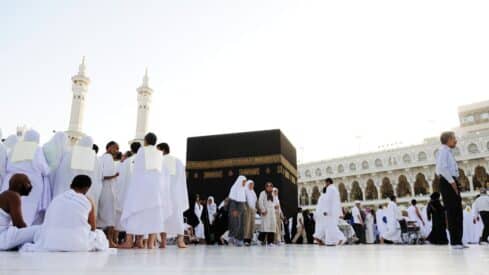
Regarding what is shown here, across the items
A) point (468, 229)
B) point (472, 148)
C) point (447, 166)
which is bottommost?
point (468, 229)

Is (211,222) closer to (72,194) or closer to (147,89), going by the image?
(72,194)

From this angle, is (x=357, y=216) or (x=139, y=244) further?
(x=357, y=216)

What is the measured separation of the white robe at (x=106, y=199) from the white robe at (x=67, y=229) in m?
1.64

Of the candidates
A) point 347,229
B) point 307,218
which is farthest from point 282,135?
point 347,229

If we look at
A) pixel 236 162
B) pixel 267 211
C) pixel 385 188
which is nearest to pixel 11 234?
pixel 267 211

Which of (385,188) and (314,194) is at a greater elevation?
(385,188)

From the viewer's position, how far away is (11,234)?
Result: 2924 mm

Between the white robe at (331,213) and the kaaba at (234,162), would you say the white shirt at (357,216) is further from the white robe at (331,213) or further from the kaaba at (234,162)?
the white robe at (331,213)

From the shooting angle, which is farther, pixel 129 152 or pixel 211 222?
pixel 211 222

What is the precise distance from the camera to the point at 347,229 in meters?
9.17

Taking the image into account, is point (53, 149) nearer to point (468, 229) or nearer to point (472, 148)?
point (468, 229)

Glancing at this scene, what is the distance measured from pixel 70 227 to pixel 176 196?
1974mm

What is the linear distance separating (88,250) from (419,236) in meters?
8.63

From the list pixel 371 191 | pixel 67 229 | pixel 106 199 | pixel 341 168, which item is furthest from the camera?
pixel 341 168
